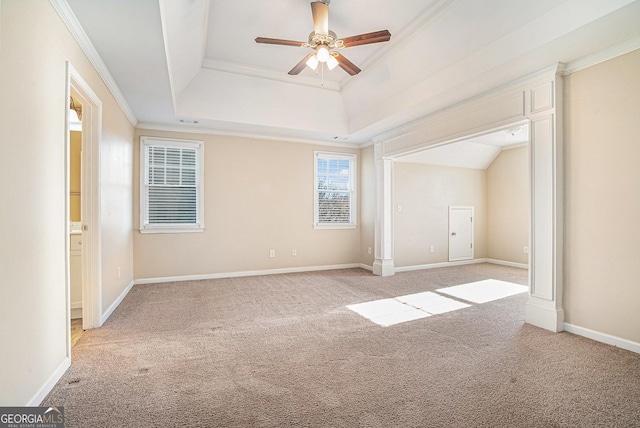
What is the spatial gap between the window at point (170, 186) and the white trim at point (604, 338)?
16.5 ft

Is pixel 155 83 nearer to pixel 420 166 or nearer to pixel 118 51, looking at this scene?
pixel 118 51

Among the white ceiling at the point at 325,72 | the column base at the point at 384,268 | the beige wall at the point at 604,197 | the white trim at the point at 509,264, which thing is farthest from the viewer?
the white trim at the point at 509,264

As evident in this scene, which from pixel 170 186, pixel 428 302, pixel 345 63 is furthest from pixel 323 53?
pixel 170 186

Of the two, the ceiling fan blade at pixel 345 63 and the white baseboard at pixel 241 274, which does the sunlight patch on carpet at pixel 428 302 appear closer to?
the white baseboard at pixel 241 274

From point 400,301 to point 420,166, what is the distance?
11.0 feet

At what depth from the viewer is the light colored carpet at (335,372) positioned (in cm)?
172

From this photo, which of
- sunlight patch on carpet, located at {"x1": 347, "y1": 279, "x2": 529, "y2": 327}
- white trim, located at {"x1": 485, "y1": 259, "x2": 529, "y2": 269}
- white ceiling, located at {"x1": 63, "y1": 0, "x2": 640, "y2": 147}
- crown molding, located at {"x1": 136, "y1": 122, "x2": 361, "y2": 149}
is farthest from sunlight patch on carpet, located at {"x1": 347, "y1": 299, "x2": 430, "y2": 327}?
white trim, located at {"x1": 485, "y1": 259, "x2": 529, "y2": 269}

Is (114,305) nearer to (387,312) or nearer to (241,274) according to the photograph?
(241,274)

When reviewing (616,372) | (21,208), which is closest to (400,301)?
(616,372)

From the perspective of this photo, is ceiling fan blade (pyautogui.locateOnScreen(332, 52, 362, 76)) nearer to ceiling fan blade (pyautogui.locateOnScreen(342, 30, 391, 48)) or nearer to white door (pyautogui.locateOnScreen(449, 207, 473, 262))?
ceiling fan blade (pyautogui.locateOnScreen(342, 30, 391, 48))

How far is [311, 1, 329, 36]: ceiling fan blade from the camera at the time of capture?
107 inches

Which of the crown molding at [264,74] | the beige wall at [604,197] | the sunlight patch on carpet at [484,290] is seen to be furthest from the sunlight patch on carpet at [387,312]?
the crown molding at [264,74]

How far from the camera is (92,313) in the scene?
9.89ft

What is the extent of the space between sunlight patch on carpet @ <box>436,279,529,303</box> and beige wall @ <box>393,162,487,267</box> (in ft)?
4.70
